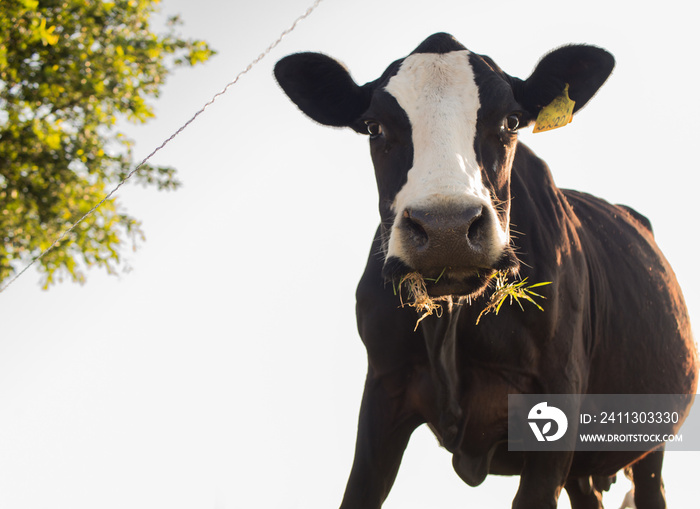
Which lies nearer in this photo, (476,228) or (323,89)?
(476,228)

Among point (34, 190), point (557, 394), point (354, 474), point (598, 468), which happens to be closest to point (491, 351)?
point (557, 394)

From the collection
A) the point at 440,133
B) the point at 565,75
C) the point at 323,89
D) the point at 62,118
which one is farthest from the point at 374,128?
the point at 62,118

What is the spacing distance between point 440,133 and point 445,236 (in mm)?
643

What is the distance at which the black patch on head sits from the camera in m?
3.89

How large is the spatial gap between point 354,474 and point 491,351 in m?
0.91

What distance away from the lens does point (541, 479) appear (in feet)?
11.5

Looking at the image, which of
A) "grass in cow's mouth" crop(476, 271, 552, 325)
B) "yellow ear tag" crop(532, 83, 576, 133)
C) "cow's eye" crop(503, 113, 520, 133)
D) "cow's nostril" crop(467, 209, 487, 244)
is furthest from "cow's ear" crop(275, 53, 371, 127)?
"cow's nostril" crop(467, 209, 487, 244)

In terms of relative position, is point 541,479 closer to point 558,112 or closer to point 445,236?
point 445,236

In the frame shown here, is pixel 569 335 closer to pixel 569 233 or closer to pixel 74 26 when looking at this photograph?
pixel 569 233

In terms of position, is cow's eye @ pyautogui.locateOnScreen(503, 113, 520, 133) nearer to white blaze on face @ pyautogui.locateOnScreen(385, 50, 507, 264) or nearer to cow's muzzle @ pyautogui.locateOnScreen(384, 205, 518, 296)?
white blaze on face @ pyautogui.locateOnScreen(385, 50, 507, 264)

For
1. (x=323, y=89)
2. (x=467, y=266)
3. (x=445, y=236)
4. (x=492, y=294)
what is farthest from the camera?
(x=323, y=89)

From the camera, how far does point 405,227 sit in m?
2.87

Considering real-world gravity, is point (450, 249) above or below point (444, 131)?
below

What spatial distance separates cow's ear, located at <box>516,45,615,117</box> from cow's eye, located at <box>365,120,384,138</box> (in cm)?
87
